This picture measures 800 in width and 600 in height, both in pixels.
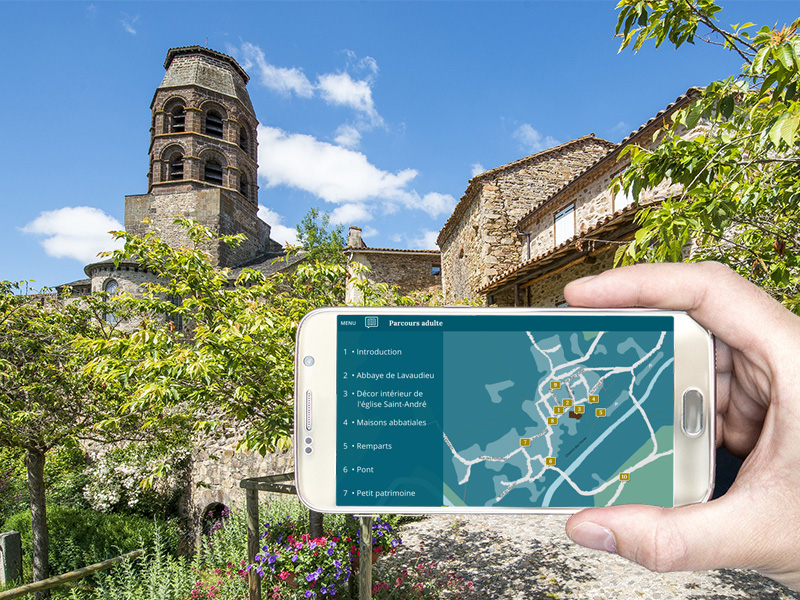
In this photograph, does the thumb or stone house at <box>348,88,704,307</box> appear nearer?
the thumb

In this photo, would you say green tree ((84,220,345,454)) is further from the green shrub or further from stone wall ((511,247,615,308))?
the green shrub

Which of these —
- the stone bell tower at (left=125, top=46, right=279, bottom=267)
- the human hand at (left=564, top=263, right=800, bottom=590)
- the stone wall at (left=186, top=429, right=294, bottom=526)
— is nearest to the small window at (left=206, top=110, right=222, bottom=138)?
the stone bell tower at (left=125, top=46, right=279, bottom=267)

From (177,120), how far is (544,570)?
35306 millimetres

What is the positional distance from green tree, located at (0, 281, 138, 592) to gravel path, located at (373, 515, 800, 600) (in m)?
5.70

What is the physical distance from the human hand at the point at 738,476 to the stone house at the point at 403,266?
639 inches

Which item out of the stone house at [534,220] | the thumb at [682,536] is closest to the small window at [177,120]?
the stone house at [534,220]

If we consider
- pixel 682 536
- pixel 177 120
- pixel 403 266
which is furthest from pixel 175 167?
pixel 682 536

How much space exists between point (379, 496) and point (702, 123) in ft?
27.6

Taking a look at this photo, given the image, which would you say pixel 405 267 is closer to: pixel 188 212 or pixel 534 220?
pixel 534 220

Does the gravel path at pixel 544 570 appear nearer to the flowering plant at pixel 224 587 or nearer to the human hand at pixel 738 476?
the flowering plant at pixel 224 587

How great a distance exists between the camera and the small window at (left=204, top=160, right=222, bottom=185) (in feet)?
95.9

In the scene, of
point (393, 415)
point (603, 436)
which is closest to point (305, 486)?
point (393, 415)

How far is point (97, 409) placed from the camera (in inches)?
286

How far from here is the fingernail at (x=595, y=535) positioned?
1.18 m
